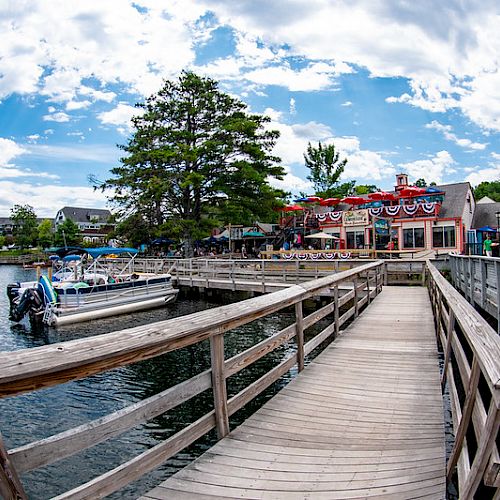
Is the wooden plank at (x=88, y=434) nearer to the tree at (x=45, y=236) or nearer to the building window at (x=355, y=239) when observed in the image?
the building window at (x=355, y=239)

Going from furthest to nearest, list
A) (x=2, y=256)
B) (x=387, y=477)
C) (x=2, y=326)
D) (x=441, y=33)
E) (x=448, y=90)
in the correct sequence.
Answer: (x=2, y=256) < (x=448, y=90) < (x=2, y=326) < (x=441, y=33) < (x=387, y=477)

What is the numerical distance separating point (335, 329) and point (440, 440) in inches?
153

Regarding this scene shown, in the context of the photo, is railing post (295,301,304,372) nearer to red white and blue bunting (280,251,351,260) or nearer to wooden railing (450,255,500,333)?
wooden railing (450,255,500,333)

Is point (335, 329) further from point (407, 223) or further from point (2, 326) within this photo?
point (407, 223)

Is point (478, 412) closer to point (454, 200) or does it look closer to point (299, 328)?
point (299, 328)

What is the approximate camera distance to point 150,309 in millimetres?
20094

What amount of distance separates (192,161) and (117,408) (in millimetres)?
22186

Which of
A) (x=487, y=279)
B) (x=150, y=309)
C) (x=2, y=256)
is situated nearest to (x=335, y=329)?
(x=487, y=279)

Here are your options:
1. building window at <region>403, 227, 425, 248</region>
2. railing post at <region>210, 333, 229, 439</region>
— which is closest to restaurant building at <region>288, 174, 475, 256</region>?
building window at <region>403, 227, 425, 248</region>

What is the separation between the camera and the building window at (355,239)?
30766mm

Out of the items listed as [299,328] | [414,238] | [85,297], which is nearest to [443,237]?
[414,238]

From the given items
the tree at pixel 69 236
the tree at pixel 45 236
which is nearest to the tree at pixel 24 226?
the tree at pixel 45 236

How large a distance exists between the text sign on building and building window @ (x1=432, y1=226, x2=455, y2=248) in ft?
14.1

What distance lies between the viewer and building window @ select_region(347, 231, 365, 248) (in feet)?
101
